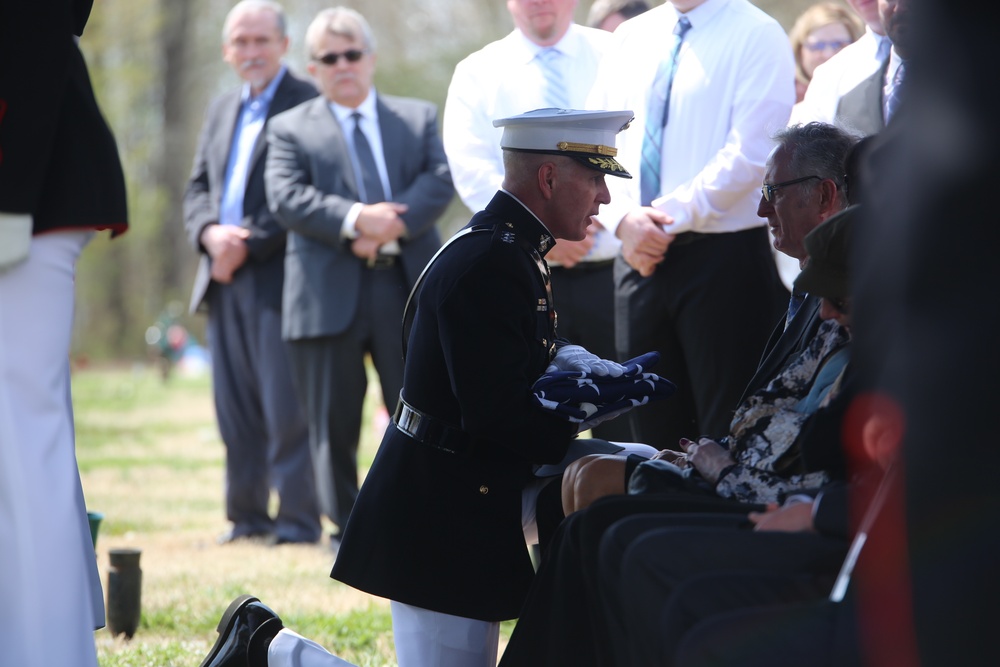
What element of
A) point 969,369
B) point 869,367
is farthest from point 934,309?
Answer: point 869,367

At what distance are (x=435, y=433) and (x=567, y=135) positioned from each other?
836 millimetres

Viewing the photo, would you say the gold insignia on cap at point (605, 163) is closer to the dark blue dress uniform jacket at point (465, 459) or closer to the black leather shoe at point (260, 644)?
the dark blue dress uniform jacket at point (465, 459)

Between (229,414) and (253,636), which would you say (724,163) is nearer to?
(253,636)

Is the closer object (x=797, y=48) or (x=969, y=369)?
(x=969, y=369)

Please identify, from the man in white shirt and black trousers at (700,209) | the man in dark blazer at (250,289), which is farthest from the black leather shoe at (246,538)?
the man in white shirt and black trousers at (700,209)

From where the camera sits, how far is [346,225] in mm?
6086

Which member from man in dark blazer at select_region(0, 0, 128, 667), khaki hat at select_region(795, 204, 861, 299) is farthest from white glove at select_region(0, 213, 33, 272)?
khaki hat at select_region(795, 204, 861, 299)

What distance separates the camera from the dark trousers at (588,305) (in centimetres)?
521

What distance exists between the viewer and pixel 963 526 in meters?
1.94

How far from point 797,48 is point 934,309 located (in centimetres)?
A: 508

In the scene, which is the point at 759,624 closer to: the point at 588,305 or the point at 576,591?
the point at 576,591

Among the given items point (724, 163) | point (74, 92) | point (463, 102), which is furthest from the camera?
point (463, 102)

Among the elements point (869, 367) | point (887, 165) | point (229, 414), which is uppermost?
point (887, 165)

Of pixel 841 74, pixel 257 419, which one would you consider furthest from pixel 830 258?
pixel 257 419
